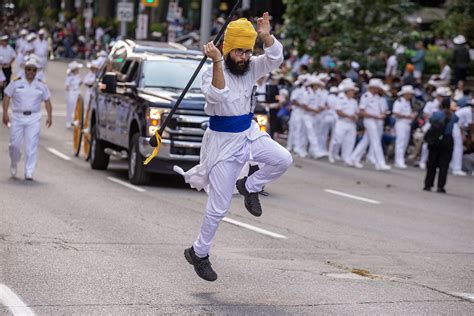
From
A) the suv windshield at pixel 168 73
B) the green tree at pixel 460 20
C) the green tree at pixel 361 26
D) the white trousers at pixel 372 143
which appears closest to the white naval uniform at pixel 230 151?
the suv windshield at pixel 168 73

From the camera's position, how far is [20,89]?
62.1 feet

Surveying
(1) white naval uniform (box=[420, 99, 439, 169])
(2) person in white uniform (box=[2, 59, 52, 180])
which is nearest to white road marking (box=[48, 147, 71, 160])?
(2) person in white uniform (box=[2, 59, 52, 180])

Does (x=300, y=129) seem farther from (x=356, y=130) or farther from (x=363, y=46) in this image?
(x=363, y=46)

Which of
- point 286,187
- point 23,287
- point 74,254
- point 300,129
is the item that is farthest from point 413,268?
point 300,129

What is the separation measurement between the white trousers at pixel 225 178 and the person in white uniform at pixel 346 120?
57.7 feet

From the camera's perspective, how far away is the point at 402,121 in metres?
27.8

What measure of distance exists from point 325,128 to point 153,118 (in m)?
11.5

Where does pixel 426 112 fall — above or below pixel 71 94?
above

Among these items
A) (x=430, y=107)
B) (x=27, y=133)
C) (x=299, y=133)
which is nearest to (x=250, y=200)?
(x=27, y=133)

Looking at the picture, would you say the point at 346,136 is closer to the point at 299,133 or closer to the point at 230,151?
the point at 299,133

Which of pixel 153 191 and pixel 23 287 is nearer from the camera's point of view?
pixel 23 287

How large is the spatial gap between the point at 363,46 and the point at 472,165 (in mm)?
8987

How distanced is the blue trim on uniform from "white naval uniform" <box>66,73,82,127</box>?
2190 centimetres

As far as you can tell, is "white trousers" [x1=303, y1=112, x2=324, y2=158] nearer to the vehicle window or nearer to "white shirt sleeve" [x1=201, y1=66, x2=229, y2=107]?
the vehicle window
